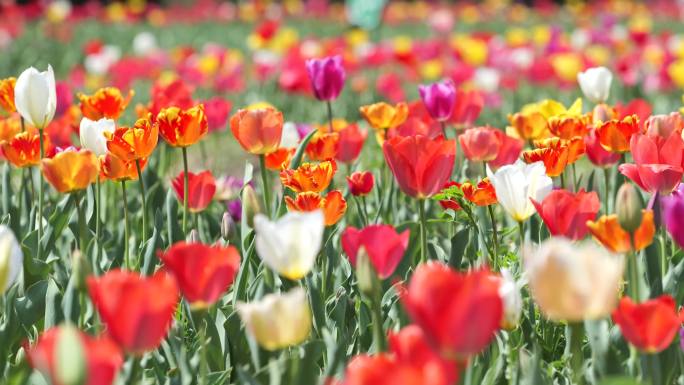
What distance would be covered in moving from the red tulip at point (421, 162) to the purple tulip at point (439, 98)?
2.36 ft

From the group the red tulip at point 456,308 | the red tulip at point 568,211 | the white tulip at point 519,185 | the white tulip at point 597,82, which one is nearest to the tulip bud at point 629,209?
the red tulip at point 568,211

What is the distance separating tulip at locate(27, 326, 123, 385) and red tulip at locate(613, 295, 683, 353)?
0.62m

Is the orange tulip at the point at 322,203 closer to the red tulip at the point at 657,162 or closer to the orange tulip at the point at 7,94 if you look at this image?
the red tulip at the point at 657,162

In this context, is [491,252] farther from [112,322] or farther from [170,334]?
[112,322]

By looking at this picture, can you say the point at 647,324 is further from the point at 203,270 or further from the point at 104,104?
the point at 104,104

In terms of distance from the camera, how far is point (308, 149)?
2.16 meters

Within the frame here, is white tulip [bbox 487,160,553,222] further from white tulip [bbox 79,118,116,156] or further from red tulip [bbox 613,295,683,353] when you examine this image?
white tulip [bbox 79,118,116,156]

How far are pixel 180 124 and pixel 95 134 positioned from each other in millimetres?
202

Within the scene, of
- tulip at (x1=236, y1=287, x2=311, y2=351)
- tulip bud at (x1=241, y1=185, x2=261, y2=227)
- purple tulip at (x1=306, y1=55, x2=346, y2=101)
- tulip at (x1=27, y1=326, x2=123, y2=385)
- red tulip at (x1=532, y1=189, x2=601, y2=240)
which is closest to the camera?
tulip at (x1=27, y1=326, x2=123, y2=385)

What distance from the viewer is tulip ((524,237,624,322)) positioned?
94 centimetres

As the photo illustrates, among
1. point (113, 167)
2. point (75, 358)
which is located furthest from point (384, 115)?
point (75, 358)

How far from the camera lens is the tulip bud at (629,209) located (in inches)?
51.6

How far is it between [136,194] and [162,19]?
353 inches

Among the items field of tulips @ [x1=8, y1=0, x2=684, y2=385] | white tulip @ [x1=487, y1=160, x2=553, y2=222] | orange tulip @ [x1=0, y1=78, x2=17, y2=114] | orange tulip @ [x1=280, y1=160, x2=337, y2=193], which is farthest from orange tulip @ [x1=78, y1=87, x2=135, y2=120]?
white tulip @ [x1=487, y1=160, x2=553, y2=222]
